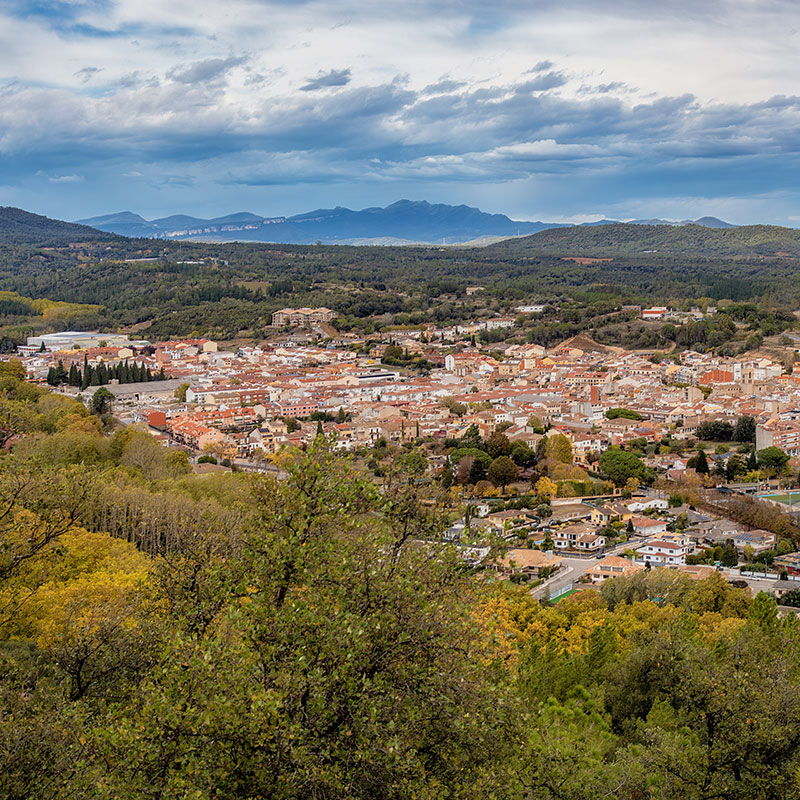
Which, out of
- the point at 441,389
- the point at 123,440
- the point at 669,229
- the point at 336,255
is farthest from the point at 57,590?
the point at 669,229

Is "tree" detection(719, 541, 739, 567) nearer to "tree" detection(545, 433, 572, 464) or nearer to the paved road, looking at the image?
the paved road

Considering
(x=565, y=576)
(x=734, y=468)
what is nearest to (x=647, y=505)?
(x=734, y=468)

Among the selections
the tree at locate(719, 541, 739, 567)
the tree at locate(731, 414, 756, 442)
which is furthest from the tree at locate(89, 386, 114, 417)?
the tree at locate(731, 414, 756, 442)

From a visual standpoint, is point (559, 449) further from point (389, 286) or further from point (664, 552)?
point (389, 286)

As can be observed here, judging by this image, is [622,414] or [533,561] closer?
[533,561]

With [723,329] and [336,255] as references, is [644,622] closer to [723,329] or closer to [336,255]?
[723,329]
